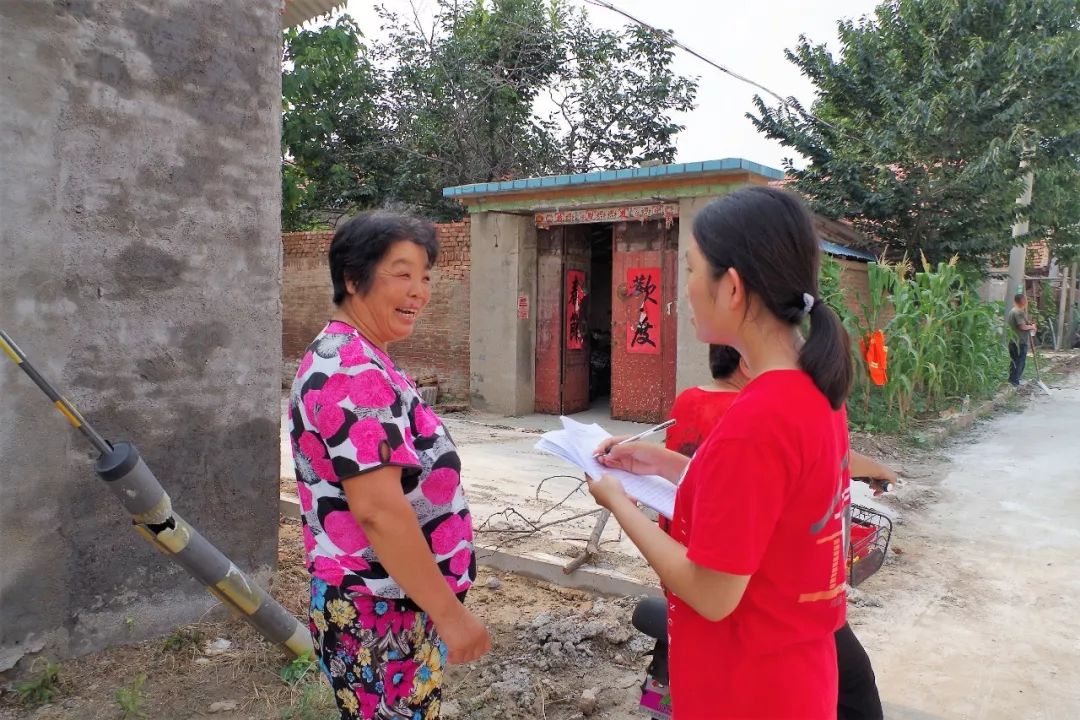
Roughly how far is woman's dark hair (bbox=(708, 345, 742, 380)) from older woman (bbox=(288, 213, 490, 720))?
106 centimetres

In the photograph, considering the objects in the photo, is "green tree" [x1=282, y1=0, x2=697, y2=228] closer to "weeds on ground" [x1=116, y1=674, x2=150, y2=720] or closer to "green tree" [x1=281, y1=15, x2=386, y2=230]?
"green tree" [x1=281, y1=15, x2=386, y2=230]

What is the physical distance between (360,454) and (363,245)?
48cm

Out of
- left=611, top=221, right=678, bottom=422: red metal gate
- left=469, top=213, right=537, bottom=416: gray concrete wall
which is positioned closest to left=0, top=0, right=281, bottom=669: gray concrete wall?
left=611, top=221, right=678, bottom=422: red metal gate

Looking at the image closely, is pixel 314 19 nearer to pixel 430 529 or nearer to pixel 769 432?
pixel 430 529

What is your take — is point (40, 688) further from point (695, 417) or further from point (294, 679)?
point (695, 417)

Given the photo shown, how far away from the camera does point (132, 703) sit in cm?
263

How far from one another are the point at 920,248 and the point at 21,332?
12172mm

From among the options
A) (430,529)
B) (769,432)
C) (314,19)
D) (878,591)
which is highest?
(314,19)

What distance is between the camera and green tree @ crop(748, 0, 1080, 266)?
1134 cm

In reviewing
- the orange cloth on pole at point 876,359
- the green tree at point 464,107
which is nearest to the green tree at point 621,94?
the green tree at point 464,107

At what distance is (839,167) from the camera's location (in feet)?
40.0

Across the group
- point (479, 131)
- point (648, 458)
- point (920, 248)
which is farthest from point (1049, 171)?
point (648, 458)

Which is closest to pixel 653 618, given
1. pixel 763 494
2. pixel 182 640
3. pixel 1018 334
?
pixel 763 494

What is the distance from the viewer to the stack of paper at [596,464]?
1650 mm
